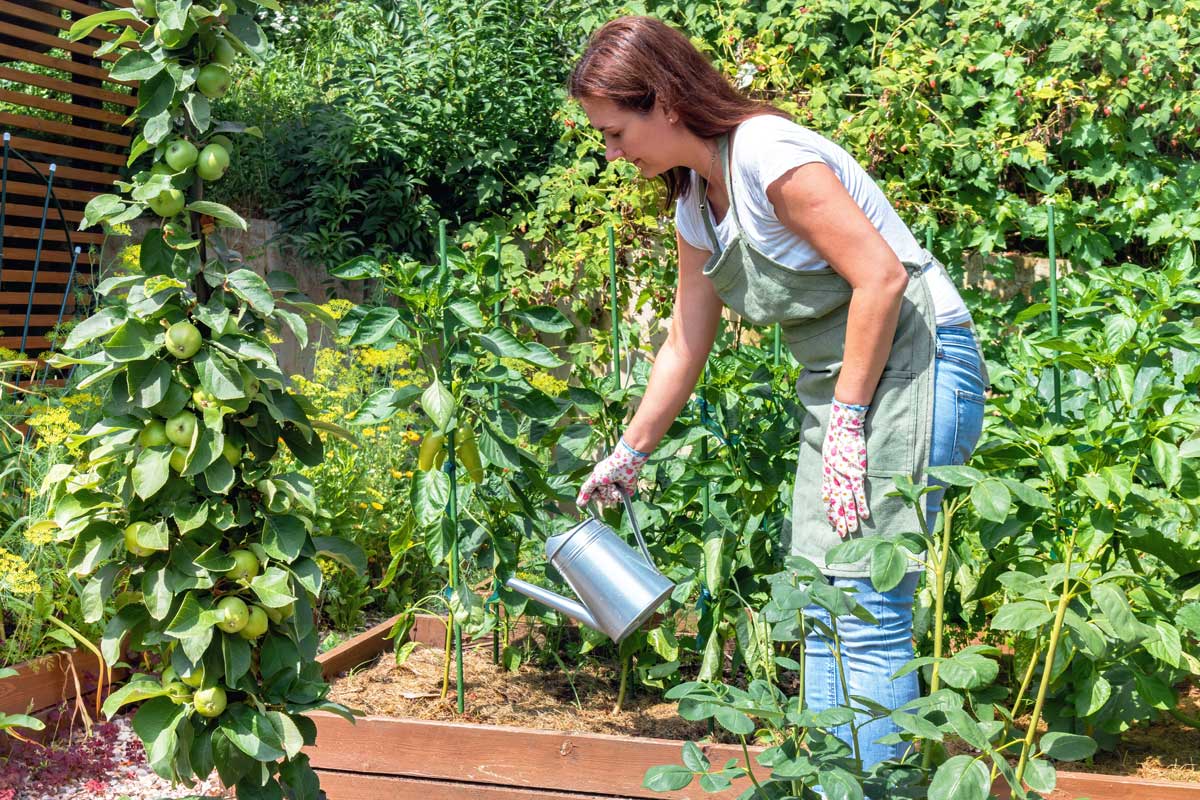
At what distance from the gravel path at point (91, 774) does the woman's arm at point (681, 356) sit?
127 cm

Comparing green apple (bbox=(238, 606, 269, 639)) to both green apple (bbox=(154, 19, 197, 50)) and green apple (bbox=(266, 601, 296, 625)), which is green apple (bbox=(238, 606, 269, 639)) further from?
green apple (bbox=(154, 19, 197, 50))

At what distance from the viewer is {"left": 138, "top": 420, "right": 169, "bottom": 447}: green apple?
1.77m

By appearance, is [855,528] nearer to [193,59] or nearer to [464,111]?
[193,59]

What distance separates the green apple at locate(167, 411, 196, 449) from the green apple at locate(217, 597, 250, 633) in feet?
0.88

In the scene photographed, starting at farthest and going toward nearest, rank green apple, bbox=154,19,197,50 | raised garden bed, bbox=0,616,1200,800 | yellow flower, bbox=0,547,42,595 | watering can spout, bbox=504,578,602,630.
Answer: yellow flower, bbox=0,547,42,595, raised garden bed, bbox=0,616,1200,800, watering can spout, bbox=504,578,602,630, green apple, bbox=154,19,197,50

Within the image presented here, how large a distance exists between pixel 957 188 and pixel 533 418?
2355 mm

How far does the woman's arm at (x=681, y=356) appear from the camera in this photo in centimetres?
219

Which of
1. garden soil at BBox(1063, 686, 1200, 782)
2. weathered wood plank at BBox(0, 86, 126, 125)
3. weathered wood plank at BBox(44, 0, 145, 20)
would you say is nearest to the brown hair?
garden soil at BBox(1063, 686, 1200, 782)

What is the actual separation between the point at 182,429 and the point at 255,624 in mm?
347

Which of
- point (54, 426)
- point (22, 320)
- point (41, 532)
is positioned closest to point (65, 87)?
point (22, 320)

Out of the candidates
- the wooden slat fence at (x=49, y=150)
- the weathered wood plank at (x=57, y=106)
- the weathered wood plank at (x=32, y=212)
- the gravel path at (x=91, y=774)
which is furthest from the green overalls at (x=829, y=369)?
the weathered wood plank at (x=32, y=212)

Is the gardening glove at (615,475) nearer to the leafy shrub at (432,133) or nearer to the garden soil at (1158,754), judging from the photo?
the garden soil at (1158,754)

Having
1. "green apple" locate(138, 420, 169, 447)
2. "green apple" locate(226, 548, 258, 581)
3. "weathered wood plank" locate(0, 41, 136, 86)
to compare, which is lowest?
"green apple" locate(226, 548, 258, 581)

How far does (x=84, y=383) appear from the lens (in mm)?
1731
